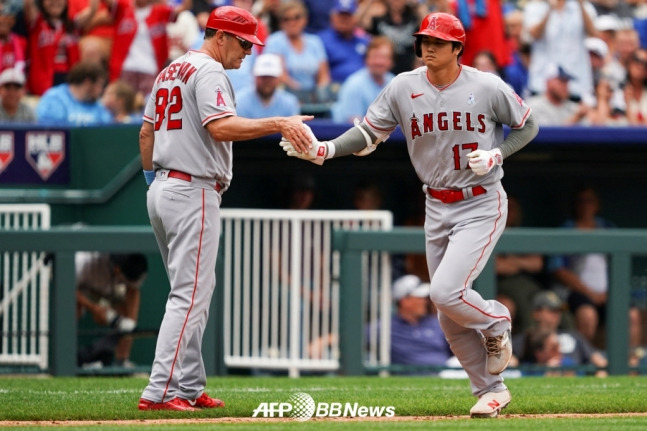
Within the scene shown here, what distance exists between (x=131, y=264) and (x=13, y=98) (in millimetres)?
2128

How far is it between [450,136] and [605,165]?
6150 millimetres

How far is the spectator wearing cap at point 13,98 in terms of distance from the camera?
10.9 meters

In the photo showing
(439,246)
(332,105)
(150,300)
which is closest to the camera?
(439,246)

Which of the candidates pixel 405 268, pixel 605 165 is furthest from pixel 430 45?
pixel 605 165

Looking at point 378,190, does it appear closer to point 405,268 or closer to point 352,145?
point 405,268

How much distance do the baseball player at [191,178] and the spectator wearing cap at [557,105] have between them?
582 cm

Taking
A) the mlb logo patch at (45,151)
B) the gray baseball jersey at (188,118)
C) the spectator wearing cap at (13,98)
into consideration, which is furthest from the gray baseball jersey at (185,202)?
the spectator wearing cap at (13,98)

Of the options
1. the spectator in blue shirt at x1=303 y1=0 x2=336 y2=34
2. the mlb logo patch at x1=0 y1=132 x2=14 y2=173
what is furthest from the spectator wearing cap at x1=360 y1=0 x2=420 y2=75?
the mlb logo patch at x1=0 y1=132 x2=14 y2=173

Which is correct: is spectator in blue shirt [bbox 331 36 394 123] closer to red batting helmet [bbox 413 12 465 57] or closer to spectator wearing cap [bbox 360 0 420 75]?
spectator wearing cap [bbox 360 0 420 75]

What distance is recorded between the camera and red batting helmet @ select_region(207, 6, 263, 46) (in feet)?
20.3

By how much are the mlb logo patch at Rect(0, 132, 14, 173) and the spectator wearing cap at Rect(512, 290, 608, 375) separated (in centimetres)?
444

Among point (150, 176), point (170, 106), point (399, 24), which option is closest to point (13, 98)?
point (399, 24)

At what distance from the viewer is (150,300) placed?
32.4ft

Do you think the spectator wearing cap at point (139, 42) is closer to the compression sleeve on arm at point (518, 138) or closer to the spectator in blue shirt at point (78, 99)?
the spectator in blue shirt at point (78, 99)
